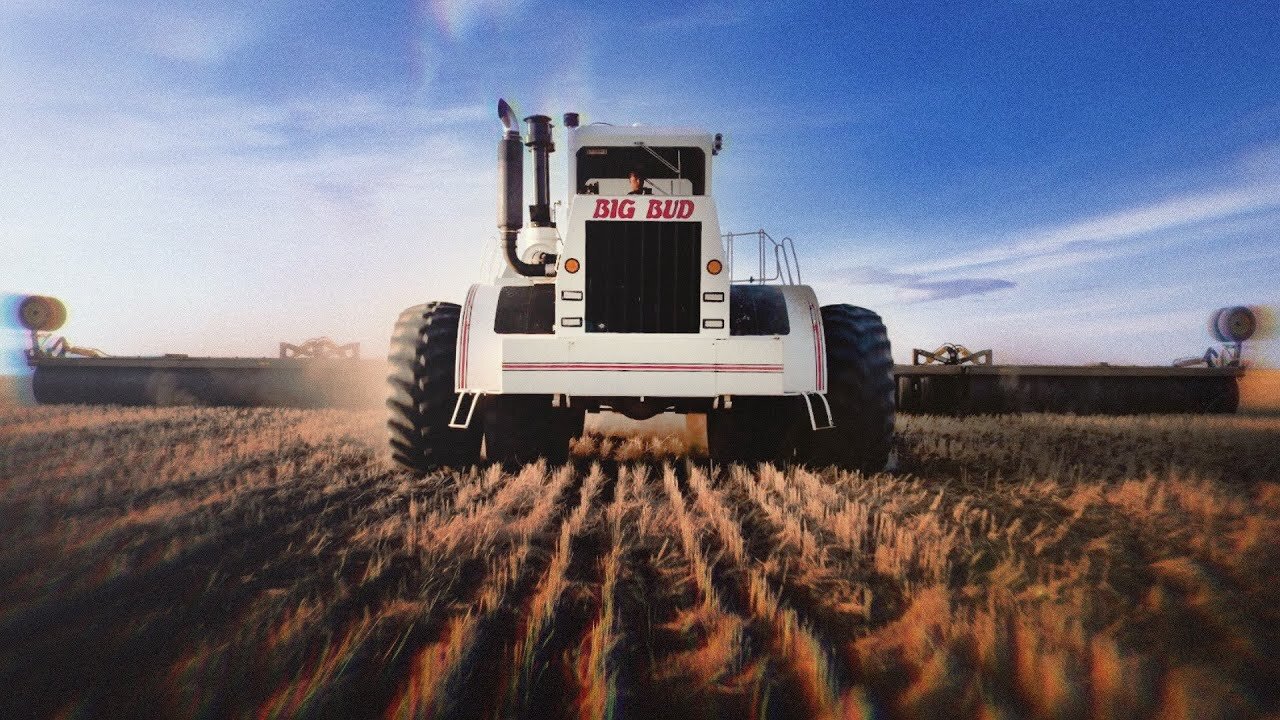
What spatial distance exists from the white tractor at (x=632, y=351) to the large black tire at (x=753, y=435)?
0.35 ft

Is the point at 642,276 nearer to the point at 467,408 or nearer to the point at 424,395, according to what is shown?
the point at 467,408

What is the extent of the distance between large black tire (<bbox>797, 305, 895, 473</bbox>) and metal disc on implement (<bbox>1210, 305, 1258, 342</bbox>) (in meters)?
15.0

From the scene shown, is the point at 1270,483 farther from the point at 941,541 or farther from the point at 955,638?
the point at 955,638

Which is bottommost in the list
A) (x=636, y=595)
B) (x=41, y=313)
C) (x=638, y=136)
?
(x=636, y=595)

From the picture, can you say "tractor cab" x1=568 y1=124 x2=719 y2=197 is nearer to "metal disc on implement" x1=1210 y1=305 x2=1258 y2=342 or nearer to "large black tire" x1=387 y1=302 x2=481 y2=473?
"large black tire" x1=387 y1=302 x2=481 y2=473

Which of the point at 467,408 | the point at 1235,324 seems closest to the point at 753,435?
the point at 467,408

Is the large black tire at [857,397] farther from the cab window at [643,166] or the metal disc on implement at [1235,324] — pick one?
the metal disc on implement at [1235,324]

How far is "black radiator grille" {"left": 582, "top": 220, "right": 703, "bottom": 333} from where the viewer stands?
24.1ft

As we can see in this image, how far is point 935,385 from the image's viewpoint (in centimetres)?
1533

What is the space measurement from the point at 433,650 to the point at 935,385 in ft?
44.5

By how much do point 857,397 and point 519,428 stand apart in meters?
2.81

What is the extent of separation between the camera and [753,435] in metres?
8.13

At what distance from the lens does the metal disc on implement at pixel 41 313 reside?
18.3 m

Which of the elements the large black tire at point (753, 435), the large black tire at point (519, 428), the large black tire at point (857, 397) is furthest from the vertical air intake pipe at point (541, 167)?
the large black tire at point (857, 397)
